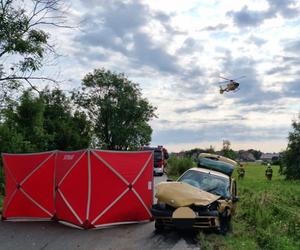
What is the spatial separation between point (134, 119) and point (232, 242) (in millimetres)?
66258

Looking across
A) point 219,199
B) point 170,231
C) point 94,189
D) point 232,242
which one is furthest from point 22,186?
point 232,242

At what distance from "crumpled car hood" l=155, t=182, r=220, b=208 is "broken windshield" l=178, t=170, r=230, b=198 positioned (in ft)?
1.86

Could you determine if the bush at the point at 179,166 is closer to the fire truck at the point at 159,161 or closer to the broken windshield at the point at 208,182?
the fire truck at the point at 159,161

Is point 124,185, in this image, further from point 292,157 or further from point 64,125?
point 64,125

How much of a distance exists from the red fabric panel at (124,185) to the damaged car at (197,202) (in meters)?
1.09

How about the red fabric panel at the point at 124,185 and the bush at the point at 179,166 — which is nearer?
the red fabric panel at the point at 124,185

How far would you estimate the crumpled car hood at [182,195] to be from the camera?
12.3m

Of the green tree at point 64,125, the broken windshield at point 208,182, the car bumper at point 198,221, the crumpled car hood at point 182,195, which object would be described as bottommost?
the car bumper at point 198,221

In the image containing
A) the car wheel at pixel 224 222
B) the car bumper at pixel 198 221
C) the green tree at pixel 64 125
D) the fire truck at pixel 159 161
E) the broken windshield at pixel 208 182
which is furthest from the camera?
the green tree at pixel 64 125

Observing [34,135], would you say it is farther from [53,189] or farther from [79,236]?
[79,236]

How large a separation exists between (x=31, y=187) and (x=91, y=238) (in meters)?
4.24

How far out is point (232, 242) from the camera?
36.6 ft

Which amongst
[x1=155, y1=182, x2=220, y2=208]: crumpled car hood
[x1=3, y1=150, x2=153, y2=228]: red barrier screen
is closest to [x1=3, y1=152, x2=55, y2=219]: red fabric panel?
[x1=3, y1=150, x2=153, y2=228]: red barrier screen

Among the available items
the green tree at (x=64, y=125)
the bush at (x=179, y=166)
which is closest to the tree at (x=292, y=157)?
the bush at (x=179, y=166)
